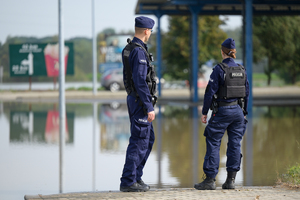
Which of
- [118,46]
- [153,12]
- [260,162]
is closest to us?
[260,162]

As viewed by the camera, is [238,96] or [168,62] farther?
[168,62]

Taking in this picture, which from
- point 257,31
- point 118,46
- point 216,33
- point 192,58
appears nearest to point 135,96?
point 192,58

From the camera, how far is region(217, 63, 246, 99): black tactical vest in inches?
266

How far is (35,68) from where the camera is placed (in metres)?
36.8

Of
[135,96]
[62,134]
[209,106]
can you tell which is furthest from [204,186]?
[62,134]

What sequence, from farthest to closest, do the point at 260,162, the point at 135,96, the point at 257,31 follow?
1. the point at 257,31
2. the point at 260,162
3. the point at 135,96

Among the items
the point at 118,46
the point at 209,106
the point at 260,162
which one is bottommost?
the point at 260,162

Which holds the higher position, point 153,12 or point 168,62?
point 153,12

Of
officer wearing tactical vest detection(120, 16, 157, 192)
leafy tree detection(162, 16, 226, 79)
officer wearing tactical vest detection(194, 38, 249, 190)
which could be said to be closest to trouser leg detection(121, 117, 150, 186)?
officer wearing tactical vest detection(120, 16, 157, 192)

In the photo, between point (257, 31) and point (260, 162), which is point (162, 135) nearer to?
point (260, 162)

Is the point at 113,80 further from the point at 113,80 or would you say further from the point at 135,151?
the point at 135,151

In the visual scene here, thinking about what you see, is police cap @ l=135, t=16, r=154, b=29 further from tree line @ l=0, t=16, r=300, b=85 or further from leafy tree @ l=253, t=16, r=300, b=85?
leafy tree @ l=253, t=16, r=300, b=85

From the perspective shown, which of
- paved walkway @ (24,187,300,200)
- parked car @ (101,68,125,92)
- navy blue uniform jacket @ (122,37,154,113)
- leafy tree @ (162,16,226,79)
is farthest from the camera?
parked car @ (101,68,125,92)

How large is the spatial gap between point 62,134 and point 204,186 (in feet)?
25.0
